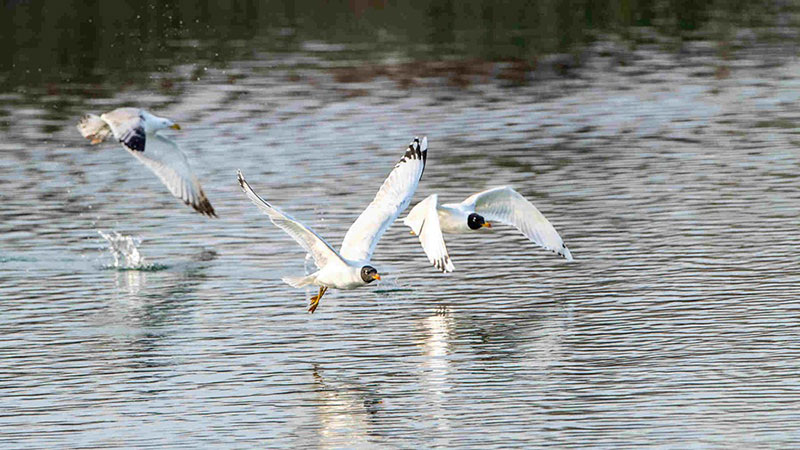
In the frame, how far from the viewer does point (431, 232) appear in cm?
1662

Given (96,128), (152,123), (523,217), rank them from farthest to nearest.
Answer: (96,128) → (152,123) → (523,217)

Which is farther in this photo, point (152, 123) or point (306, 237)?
point (152, 123)

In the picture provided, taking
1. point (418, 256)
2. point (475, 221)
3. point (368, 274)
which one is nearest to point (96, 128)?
point (418, 256)

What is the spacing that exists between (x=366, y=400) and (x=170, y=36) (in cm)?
3383

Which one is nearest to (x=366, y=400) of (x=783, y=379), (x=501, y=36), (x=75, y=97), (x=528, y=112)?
(x=783, y=379)

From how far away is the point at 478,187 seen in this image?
24156mm

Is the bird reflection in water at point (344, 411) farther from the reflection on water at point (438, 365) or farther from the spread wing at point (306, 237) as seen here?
the spread wing at point (306, 237)

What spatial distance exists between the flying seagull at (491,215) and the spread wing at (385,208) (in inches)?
53.3

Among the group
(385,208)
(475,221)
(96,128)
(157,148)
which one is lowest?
(475,221)

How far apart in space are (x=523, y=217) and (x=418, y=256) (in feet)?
6.64

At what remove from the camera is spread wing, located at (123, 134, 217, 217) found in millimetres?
19734

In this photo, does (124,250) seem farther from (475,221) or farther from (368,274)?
(368,274)

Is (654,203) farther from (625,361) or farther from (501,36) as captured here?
(501,36)

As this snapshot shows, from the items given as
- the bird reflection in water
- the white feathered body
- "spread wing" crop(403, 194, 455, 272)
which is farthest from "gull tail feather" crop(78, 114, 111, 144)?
the bird reflection in water
